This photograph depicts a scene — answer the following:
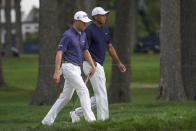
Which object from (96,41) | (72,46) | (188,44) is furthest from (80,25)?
(188,44)

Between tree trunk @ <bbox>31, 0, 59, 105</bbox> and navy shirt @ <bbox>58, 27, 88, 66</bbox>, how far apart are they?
10.7 m

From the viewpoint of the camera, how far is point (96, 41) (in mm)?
12945

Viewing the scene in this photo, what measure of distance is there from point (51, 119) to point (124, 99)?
45.9ft

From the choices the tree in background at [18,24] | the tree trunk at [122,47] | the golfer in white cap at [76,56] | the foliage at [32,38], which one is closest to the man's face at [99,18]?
the golfer in white cap at [76,56]

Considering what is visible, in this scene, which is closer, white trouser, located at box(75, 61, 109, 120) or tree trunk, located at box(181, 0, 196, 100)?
white trouser, located at box(75, 61, 109, 120)

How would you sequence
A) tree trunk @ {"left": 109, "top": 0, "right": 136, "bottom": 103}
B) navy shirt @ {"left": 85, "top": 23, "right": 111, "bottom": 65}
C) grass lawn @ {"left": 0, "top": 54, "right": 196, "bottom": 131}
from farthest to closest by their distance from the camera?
tree trunk @ {"left": 109, "top": 0, "right": 136, "bottom": 103}
navy shirt @ {"left": 85, "top": 23, "right": 111, "bottom": 65}
grass lawn @ {"left": 0, "top": 54, "right": 196, "bottom": 131}

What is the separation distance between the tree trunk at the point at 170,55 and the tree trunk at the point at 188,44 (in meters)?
2.40

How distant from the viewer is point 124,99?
26641mm

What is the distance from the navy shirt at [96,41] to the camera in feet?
42.4

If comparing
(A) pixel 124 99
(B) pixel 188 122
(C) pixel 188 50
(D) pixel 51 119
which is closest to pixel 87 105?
(D) pixel 51 119

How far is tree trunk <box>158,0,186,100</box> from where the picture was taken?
20.3 m

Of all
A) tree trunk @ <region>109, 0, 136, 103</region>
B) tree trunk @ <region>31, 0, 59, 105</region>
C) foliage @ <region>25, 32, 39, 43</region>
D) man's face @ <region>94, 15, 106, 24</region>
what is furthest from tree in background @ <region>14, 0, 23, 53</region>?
man's face @ <region>94, 15, 106, 24</region>

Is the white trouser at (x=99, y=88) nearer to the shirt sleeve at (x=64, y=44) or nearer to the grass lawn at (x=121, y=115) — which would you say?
the grass lawn at (x=121, y=115)

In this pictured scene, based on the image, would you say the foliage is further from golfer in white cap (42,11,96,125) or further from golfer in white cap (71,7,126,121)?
golfer in white cap (42,11,96,125)
